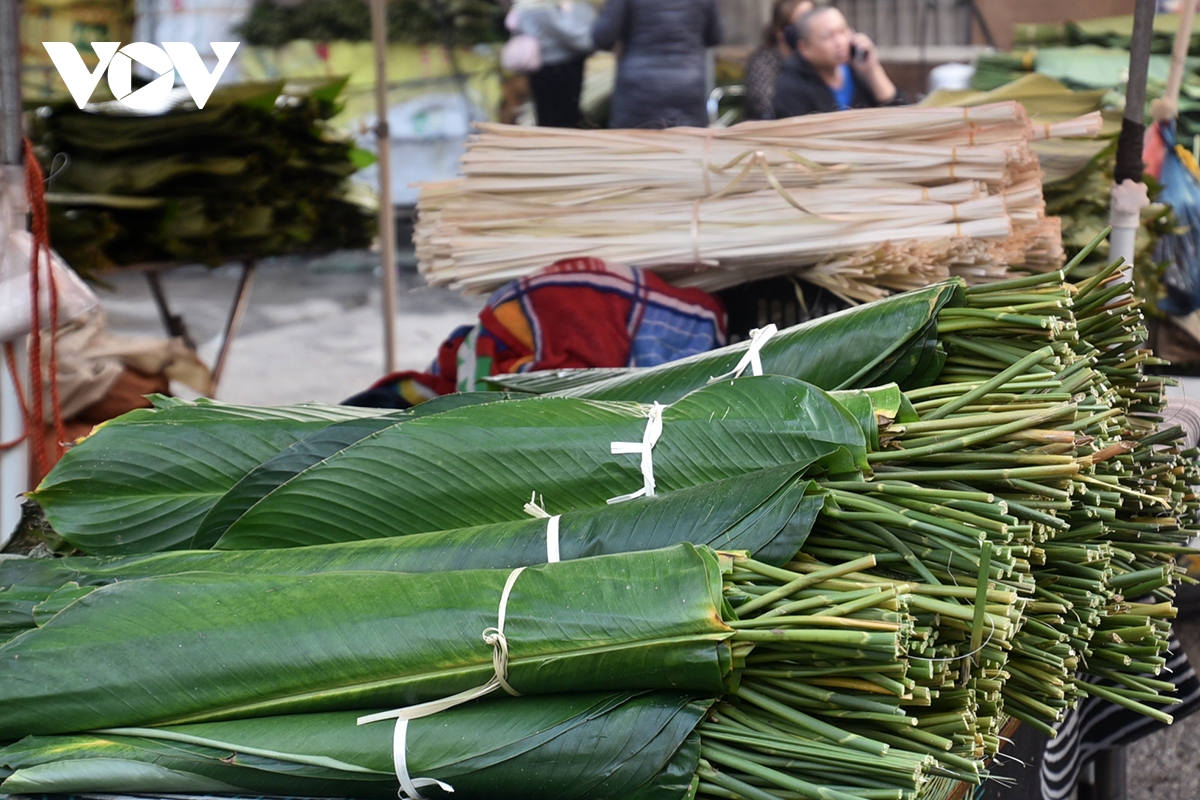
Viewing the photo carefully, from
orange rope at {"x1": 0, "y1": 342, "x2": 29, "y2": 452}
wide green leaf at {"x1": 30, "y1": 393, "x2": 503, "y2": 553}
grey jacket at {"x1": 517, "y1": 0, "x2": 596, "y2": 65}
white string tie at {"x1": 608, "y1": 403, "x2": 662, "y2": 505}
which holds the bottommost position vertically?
orange rope at {"x1": 0, "y1": 342, "x2": 29, "y2": 452}

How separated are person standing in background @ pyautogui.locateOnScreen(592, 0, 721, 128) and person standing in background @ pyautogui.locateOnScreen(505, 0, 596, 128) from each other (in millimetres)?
1038

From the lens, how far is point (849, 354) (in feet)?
4.57

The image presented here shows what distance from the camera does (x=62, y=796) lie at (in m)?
1.01

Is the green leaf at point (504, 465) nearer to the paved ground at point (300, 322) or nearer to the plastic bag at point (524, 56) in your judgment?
the paved ground at point (300, 322)

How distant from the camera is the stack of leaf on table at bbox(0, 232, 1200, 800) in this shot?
0.96 m

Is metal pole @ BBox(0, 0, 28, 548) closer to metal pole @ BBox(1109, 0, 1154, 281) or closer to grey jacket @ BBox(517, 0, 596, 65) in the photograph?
metal pole @ BBox(1109, 0, 1154, 281)

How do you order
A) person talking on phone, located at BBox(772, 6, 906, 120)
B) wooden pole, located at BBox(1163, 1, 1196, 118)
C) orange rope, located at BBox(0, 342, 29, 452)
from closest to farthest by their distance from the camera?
orange rope, located at BBox(0, 342, 29, 452), wooden pole, located at BBox(1163, 1, 1196, 118), person talking on phone, located at BBox(772, 6, 906, 120)

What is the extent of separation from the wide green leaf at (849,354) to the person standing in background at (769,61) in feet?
10.7

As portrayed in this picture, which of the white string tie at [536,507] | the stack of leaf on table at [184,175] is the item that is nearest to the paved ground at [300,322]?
the stack of leaf on table at [184,175]

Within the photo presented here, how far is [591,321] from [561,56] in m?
3.39

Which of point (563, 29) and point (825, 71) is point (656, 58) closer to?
point (825, 71)

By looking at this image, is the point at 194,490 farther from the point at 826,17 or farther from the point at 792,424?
the point at 826,17

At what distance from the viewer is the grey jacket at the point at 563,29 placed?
5227 millimetres

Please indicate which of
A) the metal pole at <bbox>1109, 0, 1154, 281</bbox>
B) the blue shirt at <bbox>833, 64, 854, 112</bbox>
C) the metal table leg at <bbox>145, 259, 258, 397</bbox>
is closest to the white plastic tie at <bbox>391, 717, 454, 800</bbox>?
the metal pole at <bbox>1109, 0, 1154, 281</bbox>
